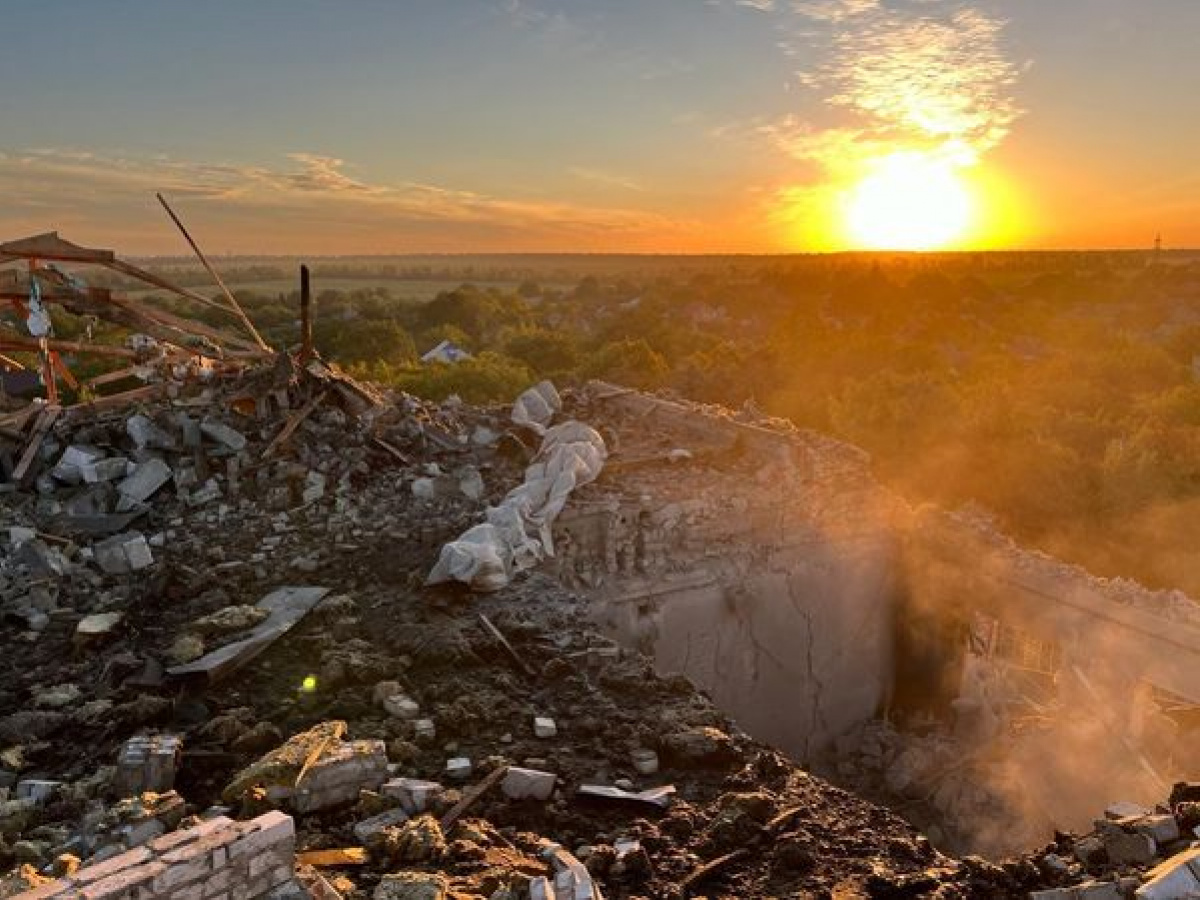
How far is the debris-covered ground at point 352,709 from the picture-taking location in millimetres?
4051

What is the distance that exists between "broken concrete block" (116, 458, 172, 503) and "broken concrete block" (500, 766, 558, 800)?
4.66 metres

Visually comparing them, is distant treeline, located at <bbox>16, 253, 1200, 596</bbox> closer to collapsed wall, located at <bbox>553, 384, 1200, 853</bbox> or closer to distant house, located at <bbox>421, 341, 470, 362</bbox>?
distant house, located at <bbox>421, 341, 470, 362</bbox>

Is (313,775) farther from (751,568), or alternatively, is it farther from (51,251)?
(51,251)

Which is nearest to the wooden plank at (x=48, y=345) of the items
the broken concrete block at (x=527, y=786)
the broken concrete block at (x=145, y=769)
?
the broken concrete block at (x=145, y=769)

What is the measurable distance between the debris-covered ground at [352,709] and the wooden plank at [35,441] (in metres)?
0.07

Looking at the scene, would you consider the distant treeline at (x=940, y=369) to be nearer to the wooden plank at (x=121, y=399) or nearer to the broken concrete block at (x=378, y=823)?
the wooden plank at (x=121, y=399)

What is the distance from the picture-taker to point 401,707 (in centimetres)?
516

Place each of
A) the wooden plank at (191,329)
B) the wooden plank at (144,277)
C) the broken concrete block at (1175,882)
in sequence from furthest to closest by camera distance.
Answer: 1. the wooden plank at (191,329)
2. the wooden plank at (144,277)
3. the broken concrete block at (1175,882)

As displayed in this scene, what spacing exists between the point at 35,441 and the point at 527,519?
4322 mm

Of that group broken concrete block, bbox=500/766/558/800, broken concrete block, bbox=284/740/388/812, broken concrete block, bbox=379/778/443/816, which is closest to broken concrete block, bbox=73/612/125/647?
broken concrete block, bbox=284/740/388/812

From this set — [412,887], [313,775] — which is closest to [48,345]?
[313,775]

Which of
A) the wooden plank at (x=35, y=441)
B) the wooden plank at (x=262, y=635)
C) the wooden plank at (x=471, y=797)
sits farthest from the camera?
the wooden plank at (x=35, y=441)

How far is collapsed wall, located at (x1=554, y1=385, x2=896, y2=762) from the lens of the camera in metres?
7.91

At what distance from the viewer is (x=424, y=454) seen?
28.1 feet
